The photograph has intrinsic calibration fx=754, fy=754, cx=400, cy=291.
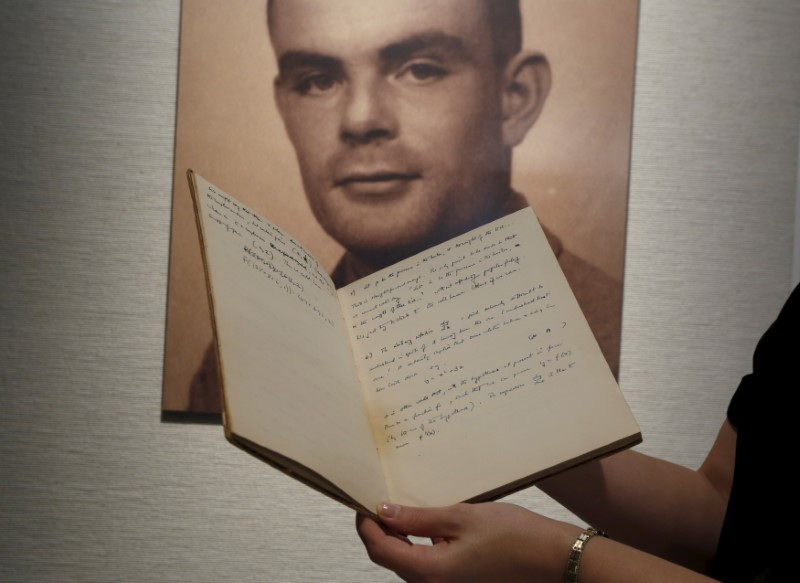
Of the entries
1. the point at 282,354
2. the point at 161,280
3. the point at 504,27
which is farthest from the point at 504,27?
the point at 282,354

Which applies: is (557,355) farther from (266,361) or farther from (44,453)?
(44,453)

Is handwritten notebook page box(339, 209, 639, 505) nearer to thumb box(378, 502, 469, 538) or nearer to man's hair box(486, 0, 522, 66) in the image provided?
thumb box(378, 502, 469, 538)

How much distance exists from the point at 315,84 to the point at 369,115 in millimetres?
123

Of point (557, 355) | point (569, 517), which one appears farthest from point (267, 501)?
point (557, 355)

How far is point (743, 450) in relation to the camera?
77 cm

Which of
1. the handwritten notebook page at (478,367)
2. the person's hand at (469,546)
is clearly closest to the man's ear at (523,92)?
the handwritten notebook page at (478,367)

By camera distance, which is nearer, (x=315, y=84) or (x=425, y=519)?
(x=425, y=519)

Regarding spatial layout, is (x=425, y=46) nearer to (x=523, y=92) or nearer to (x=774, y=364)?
(x=523, y=92)

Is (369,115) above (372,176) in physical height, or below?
above

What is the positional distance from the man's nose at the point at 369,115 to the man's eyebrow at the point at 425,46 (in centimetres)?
6

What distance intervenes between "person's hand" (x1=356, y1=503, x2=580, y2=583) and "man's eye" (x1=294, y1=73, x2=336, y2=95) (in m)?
1.02

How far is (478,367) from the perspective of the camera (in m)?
0.73

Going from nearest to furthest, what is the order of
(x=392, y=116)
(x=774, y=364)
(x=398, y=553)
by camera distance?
(x=398, y=553) → (x=774, y=364) → (x=392, y=116)

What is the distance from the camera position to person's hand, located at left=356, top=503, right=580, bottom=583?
0.64 metres
